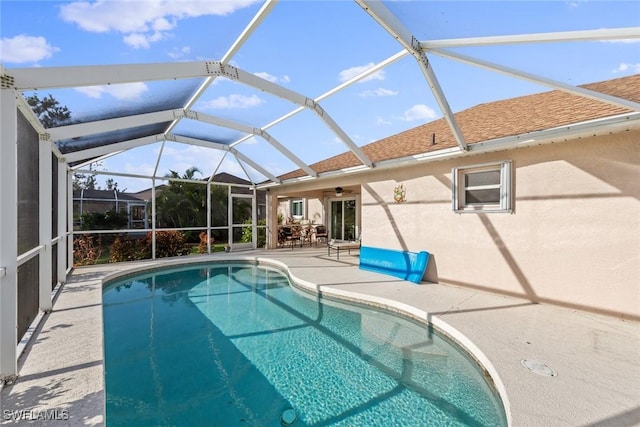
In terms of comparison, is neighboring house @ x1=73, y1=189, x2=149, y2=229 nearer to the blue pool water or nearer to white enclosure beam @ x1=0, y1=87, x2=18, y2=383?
the blue pool water

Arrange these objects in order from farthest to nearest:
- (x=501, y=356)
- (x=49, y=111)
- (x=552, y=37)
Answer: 1. (x=49, y=111)
2. (x=501, y=356)
3. (x=552, y=37)

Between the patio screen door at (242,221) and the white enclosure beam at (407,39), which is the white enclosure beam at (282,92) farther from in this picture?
the patio screen door at (242,221)

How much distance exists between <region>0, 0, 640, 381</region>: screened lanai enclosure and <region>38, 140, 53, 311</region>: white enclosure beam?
3cm

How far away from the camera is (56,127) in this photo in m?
5.77

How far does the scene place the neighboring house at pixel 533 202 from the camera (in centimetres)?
520

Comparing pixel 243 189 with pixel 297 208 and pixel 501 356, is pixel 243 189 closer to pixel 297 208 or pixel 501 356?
pixel 297 208

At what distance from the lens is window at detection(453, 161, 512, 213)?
668cm

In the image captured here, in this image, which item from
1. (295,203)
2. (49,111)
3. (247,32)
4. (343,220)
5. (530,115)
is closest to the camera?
(247,32)

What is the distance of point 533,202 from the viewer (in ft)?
20.5

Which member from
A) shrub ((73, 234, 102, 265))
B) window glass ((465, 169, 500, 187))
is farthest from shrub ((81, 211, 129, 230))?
window glass ((465, 169, 500, 187))

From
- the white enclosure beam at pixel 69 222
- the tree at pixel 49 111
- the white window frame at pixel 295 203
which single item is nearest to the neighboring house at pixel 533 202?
the tree at pixel 49 111

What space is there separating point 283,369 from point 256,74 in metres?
5.65

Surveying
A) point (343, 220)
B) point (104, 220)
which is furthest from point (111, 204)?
point (343, 220)

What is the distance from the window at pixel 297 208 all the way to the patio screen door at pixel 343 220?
3502 mm
